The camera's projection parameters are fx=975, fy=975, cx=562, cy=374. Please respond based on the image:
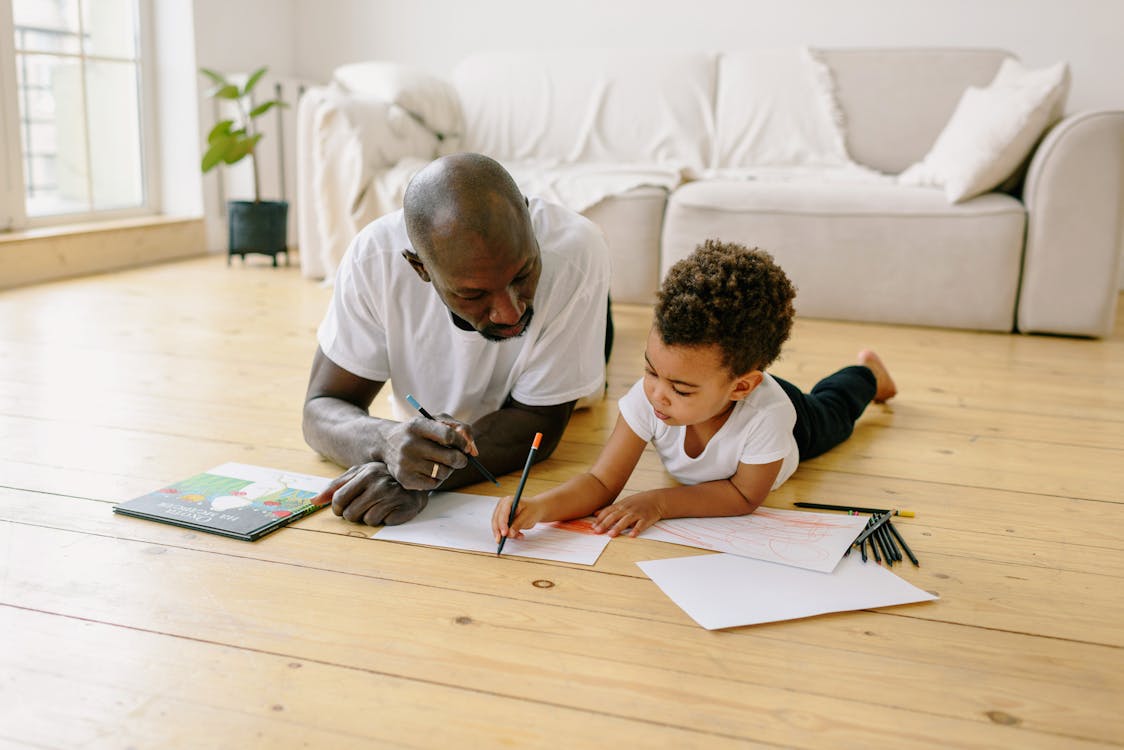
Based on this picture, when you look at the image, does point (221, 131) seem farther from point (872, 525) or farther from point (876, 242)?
point (872, 525)

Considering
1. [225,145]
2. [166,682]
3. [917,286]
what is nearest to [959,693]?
[166,682]

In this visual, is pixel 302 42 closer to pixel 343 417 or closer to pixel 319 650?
pixel 343 417

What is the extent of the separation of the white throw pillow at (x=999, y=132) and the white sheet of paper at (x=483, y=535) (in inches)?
84.9

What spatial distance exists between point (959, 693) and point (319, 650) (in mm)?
676

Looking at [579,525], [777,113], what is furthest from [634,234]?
[579,525]

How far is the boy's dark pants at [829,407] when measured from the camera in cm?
173

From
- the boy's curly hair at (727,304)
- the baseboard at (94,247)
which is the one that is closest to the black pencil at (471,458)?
the boy's curly hair at (727,304)

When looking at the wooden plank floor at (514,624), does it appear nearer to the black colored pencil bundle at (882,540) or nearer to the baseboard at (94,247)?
the black colored pencil bundle at (882,540)

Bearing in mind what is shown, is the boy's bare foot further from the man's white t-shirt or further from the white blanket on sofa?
the white blanket on sofa

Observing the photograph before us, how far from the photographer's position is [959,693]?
1.00 m

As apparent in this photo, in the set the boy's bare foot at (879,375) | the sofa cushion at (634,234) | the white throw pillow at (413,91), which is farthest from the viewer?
the white throw pillow at (413,91)

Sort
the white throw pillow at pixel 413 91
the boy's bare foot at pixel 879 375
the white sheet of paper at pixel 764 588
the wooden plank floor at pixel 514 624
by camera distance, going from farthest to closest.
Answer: the white throw pillow at pixel 413 91 → the boy's bare foot at pixel 879 375 → the white sheet of paper at pixel 764 588 → the wooden plank floor at pixel 514 624

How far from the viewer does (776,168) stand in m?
3.69

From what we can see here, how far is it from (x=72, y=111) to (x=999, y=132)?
3.44 metres
